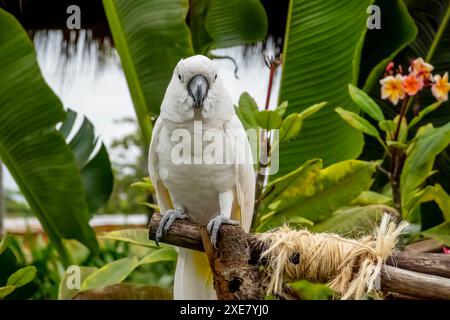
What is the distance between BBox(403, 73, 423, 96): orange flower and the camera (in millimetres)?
1738

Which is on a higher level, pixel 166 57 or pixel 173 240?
pixel 166 57

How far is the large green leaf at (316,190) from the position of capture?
71.0 inches

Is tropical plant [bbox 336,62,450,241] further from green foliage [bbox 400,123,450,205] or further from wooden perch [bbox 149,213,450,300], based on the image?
wooden perch [bbox 149,213,450,300]

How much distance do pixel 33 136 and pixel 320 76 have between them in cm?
97

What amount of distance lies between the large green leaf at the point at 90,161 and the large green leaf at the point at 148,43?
0.28 meters

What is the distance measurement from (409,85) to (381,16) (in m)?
0.60

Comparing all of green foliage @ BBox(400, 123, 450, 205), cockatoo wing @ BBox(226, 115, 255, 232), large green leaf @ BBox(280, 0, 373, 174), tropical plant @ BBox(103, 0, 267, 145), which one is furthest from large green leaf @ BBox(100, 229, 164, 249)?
green foliage @ BBox(400, 123, 450, 205)

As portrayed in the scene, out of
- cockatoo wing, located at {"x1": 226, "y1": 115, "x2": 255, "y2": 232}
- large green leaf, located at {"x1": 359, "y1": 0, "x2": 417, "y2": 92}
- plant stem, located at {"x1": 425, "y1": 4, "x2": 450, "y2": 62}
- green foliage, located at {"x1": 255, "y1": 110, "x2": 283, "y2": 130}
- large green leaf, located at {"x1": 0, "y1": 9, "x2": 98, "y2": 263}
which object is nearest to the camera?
cockatoo wing, located at {"x1": 226, "y1": 115, "x2": 255, "y2": 232}

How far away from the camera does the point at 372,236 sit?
115 centimetres

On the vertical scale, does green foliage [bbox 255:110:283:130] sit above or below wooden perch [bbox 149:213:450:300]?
above

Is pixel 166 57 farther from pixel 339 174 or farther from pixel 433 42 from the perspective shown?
pixel 433 42

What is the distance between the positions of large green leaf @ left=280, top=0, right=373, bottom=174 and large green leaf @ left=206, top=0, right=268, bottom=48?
6.7 inches

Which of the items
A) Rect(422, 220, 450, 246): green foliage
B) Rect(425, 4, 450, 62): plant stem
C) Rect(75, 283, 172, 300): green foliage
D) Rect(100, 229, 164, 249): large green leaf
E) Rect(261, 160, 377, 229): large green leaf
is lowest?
Rect(75, 283, 172, 300): green foliage
